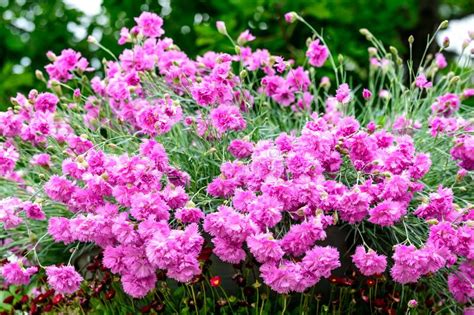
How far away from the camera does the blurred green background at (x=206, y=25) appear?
129 inches

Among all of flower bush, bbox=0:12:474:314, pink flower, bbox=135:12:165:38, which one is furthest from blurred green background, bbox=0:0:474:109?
flower bush, bbox=0:12:474:314

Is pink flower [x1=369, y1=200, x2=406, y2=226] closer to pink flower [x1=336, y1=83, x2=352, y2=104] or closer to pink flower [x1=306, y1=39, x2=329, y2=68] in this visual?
pink flower [x1=336, y1=83, x2=352, y2=104]

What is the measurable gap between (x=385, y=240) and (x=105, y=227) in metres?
0.72

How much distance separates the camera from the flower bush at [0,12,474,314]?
59.7 inches

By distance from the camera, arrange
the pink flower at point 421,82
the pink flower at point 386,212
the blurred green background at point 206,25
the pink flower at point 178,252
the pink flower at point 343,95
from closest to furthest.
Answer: the pink flower at point 178,252 < the pink flower at point 386,212 < the pink flower at point 343,95 < the pink flower at point 421,82 < the blurred green background at point 206,25

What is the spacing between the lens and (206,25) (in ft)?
10.0

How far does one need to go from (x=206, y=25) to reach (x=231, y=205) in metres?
1.51

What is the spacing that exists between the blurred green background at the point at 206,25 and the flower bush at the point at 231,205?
104 cm

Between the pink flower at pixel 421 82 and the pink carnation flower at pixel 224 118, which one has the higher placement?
the pink carnation flower at pixel 224 118

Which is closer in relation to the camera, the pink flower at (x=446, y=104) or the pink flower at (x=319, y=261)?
the pink flower at (x=319, y=261)

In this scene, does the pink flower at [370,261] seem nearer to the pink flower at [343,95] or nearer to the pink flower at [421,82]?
the pink flower at [343,95]

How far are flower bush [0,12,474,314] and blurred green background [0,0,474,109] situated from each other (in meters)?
1.04

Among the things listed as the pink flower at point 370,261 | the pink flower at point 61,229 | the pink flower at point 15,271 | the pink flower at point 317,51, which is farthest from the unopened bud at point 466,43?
the pink flower at point 15,271

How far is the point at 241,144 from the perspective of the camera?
5.65ft
